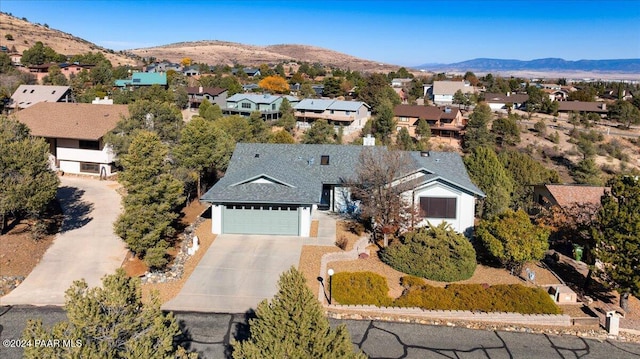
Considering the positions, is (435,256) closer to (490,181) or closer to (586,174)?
(490,181)

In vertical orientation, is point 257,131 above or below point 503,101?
below

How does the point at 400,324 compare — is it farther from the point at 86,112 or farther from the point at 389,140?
the point at 389,140

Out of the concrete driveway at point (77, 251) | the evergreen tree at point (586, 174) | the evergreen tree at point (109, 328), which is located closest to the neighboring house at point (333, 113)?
the evergreen tree at point (586, 174)

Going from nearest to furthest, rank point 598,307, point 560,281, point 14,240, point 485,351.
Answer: point 485,351 < point 598,307 < point 560,281 < point 14,240

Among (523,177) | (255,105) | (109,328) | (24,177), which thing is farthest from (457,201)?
(255,105)

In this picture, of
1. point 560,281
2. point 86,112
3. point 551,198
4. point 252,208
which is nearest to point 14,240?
point 252,208

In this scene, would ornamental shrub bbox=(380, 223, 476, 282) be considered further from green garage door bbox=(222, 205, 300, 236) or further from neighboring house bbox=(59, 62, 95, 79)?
neighboring house bbox=(59, 62, 95, 79)

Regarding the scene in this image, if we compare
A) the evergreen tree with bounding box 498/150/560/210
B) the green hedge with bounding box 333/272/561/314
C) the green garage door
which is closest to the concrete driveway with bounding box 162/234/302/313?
the green garage door
